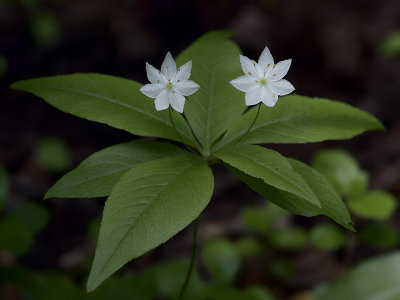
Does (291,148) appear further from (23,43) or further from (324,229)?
(23,43)

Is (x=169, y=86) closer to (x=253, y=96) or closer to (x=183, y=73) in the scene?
(x=183, y=73)

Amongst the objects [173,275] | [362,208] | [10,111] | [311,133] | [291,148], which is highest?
[311,133]

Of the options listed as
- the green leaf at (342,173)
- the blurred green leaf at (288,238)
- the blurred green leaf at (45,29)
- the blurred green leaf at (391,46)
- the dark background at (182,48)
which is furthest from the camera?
the blurred green leaf at (45,29)

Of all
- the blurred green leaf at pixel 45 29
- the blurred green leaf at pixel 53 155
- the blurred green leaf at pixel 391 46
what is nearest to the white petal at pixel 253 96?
the blurred green leaf at pixel 53 155

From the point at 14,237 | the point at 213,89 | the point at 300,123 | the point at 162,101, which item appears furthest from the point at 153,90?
the point at 14,237

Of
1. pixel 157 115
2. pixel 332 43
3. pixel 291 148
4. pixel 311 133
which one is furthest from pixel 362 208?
pixel 332 43

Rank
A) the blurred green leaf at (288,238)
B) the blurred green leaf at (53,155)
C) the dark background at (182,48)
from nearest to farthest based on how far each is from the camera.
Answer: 1. the blurred green leaf at (288,238)
2. the dark background at (182,48)
3. the blurred green leaf at (53,155)

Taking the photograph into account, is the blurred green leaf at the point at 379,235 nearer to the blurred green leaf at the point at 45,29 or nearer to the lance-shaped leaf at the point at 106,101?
the lance-shaped leaf at the point at 106,101
